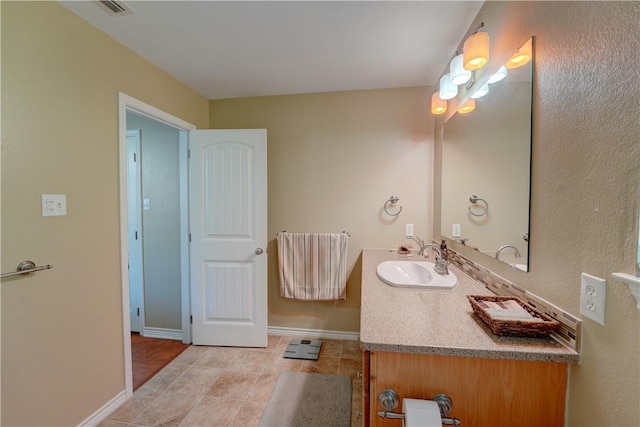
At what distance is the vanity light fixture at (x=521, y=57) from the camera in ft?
3.37

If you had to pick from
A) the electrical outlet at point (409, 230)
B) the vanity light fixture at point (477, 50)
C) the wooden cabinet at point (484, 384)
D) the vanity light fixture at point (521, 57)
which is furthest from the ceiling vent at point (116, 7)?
the electrical outlet at point (409, 230)

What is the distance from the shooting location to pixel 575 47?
80cm

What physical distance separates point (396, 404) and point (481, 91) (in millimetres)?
1546

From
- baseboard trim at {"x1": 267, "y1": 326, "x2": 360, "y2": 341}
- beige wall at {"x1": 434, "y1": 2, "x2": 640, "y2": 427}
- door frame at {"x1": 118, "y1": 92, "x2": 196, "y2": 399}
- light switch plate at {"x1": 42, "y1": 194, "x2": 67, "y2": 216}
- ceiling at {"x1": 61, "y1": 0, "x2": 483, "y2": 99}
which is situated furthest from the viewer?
baseboard trim at {"x1": 267, "y1": 326, "x2": 360, "y2": 341}

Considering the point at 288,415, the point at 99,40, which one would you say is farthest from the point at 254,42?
the point at 288,415

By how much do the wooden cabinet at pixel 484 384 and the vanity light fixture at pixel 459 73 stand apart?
143 cm

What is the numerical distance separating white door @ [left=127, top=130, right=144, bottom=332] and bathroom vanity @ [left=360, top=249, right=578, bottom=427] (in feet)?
8.50

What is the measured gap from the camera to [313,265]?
2.43 meters

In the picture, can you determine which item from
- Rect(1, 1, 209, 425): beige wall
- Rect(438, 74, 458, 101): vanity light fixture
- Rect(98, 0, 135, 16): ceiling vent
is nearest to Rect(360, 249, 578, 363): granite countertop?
Rect(438, 74, 458, 101): vanity light fixture

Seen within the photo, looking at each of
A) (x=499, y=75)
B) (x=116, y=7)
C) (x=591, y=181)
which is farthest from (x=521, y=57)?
(x=116, y=7)

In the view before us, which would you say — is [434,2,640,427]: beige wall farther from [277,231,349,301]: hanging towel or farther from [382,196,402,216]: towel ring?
[277,231,349,301]: hanging towel

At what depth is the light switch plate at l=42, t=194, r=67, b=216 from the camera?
1.29m

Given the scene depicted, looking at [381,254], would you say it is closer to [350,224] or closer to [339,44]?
[350,224]

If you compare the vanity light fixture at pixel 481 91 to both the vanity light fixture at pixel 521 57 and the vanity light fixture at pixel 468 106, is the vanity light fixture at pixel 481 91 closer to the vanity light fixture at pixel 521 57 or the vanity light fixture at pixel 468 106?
the vanity light fixture at pixel 468 106
